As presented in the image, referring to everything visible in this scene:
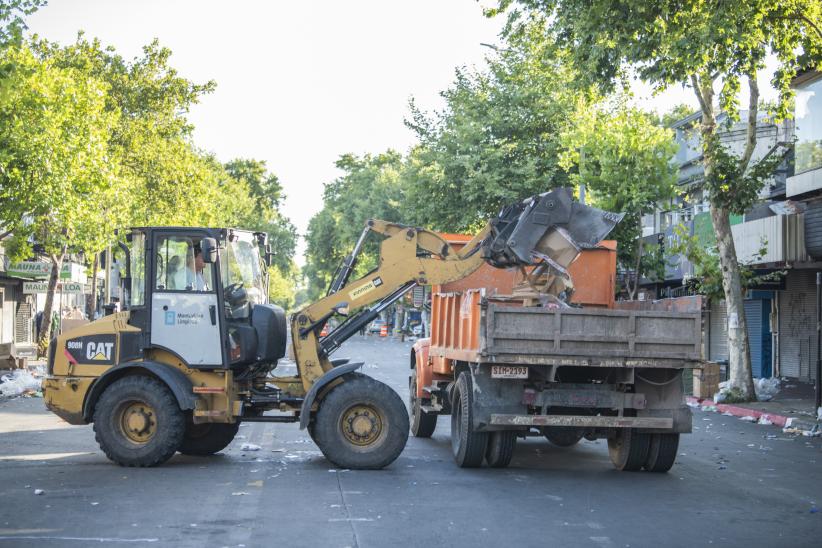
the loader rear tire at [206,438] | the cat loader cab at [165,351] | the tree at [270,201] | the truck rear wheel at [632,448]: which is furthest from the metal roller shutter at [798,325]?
the tree at [270,201]

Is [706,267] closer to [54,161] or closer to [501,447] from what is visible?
[501,447]

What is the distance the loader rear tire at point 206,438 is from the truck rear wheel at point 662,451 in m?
4.96

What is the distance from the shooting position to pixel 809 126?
25844 mm

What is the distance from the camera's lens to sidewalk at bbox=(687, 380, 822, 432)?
1867 cm

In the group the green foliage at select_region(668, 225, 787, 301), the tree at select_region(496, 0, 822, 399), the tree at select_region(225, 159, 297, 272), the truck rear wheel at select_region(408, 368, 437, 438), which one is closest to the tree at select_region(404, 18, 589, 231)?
the green foliage at select_region(668, 225, 787, 301)

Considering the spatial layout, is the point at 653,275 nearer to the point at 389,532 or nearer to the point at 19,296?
the point at 389,532

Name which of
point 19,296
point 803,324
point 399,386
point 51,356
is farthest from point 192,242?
point 19,296

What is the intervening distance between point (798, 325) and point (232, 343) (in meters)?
24.5

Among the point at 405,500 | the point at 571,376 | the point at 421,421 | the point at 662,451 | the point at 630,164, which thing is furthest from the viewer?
the point at 630,164

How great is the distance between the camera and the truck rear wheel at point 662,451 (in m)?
11.9

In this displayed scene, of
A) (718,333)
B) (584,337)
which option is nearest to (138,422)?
(584,337)

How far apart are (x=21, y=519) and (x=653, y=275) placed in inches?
935

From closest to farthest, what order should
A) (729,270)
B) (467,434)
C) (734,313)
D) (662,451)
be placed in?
(467,434), (662,451), (729,270), (734,313)

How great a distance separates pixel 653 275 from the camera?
30.1 metres
